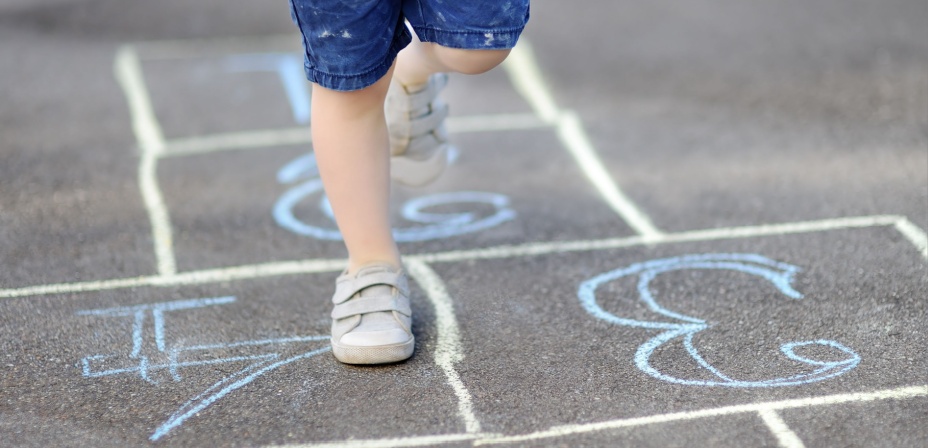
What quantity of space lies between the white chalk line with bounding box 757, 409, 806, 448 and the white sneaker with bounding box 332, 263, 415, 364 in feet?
2.54

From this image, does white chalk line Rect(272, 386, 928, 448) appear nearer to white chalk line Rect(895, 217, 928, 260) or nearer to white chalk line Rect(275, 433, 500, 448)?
white chalk line Rect(275, 433, 500, 448)

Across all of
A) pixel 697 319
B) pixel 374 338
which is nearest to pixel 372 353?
pixel 374 338

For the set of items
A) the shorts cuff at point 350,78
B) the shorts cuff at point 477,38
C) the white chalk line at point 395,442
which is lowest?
the white chalk line at point 395,442

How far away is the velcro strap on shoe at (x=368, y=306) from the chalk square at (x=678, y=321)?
19 cm

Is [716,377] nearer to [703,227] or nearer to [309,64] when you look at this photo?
[703,227]

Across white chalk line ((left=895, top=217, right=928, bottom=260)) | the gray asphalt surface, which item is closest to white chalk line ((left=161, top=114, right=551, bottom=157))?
the gray asphalt surface

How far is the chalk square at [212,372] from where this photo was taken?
6.51 feet

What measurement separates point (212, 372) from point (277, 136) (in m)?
1.62

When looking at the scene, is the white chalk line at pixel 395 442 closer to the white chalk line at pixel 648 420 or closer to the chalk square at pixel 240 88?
the white chalk line at pixel 648 420

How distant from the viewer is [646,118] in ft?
12.2

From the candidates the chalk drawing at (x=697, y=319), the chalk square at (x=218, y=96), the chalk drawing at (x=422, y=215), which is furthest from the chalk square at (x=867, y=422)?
the chalk square at (x=218, y=96)

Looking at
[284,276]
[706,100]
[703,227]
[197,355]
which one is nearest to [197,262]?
[284,276]

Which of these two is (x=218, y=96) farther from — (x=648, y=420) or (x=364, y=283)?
(x=648, y=420)

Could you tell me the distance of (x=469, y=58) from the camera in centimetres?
214
